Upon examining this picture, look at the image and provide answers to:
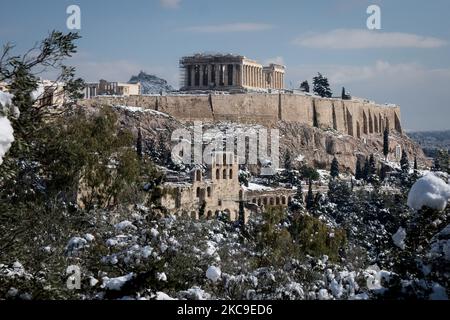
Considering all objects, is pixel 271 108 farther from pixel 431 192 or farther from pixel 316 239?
pixel 431 192

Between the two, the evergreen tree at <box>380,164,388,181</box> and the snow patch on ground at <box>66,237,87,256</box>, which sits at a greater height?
the snow patch on ground at <box>66,237,87,256</box>

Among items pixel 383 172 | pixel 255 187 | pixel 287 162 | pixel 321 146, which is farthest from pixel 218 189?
pixel 321 146

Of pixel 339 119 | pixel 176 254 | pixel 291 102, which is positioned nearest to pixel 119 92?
pixel 291 102

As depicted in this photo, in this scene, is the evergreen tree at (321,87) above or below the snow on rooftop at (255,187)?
above

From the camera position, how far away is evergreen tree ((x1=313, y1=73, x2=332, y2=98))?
9281 centimetres

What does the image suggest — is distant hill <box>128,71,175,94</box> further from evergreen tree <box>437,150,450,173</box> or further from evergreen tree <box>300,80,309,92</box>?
evergreen tree <box>437,150,450,173</box>

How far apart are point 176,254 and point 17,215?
11.9 ft

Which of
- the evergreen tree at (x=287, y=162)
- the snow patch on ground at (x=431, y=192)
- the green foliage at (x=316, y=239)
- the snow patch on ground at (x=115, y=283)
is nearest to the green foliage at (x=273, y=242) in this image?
the green foliage at (x=316, y=239)

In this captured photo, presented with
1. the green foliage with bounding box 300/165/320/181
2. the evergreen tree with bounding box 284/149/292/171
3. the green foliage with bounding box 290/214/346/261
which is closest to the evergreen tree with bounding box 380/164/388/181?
the green foliage with bounding box 300/165/320/181

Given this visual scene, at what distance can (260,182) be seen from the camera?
58.1 metres

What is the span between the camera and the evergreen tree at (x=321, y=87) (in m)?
92.8

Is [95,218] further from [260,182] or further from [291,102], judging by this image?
[291,102]

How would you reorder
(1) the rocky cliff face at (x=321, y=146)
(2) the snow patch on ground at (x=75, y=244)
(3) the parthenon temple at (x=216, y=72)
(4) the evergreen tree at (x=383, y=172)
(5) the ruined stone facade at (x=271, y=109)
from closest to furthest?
1. (2) the snow patch on ground at (x=75, y=244)
2. (4) the evergreen tree at (x=383, y=172)
3. (5) the ruined stone facade at (x=271, y=109)
4. (1) the rocky cliff face at (x=321, y=146)
5. (3) the parthenon temple at (x=216, y=72)

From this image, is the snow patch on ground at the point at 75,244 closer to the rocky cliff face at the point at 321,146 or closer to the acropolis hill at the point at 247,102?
the acropolis hill at the point at 247,102
